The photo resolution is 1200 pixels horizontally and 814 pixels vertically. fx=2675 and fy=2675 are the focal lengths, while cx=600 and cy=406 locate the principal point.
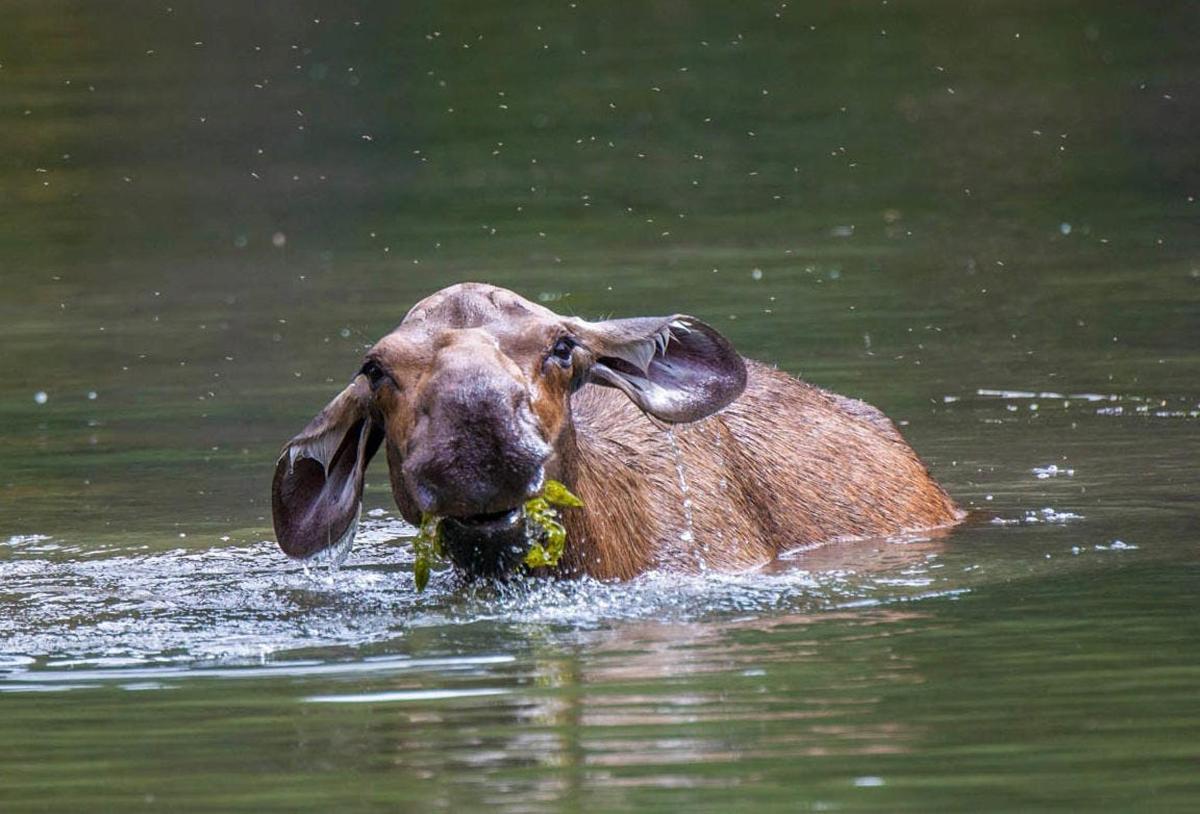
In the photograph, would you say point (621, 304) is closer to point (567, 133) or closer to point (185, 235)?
point (185, 235)

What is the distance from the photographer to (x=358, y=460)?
31.8ft

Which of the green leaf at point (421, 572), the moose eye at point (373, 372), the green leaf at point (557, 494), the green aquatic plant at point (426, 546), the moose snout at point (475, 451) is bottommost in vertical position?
the green leaf at point (421, 572)

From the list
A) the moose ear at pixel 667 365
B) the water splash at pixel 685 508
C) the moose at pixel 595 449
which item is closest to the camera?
the moose at pixel 595 449

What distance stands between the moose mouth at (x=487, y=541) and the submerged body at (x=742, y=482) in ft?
1.02

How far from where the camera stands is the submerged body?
9828 mm

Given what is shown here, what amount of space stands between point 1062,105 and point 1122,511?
1859 centimetres

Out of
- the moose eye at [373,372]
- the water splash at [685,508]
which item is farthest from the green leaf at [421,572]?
the water splash at [685,508]

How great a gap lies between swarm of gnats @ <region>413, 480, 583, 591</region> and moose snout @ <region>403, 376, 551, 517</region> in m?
0.52

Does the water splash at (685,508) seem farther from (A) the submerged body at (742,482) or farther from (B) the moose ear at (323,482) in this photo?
(B) the moose ear at (323,482)

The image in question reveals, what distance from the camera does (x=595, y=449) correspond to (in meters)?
9.99

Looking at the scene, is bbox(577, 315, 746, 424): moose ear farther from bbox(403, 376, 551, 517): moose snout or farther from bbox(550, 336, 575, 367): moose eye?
bbox(403, 376, 551, 517): moose snout

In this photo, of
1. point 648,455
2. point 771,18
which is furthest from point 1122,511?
point 771,18

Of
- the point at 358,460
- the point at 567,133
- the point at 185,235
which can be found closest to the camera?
the point at 358,460

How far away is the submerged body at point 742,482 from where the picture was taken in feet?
32.2
